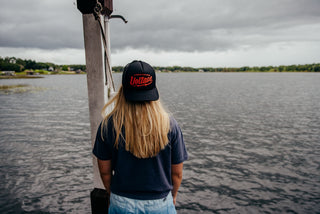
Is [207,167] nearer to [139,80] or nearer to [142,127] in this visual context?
[142,127]

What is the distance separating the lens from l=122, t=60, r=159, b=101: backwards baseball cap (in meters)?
2.04

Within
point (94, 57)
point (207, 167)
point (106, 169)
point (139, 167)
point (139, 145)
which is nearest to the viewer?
point (139, 145)

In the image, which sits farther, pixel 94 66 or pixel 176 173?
pixel 94 66

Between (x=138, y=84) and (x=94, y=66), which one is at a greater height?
(x=94, y=66)

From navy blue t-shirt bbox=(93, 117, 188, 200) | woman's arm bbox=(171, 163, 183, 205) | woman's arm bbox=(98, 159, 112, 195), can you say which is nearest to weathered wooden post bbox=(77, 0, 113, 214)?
woman's arm bbox=(98, 159, 112, 195)

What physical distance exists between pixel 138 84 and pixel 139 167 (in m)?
0.79

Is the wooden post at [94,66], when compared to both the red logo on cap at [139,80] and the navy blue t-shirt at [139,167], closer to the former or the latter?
the navy blue t-shirt at [139,167]

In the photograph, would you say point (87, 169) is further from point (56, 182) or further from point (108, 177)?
point (108, 177)

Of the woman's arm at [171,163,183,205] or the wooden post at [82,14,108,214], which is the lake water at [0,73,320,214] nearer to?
the wooden post at [82,14,108,214]

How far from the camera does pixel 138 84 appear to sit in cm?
206

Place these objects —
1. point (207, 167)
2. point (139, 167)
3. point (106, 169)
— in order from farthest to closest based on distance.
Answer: point (207, 167) → point (106, 169) → point (139, 167)

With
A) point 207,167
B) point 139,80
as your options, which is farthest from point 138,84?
point 207,167

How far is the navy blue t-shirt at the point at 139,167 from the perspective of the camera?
A: 2119 millimetres

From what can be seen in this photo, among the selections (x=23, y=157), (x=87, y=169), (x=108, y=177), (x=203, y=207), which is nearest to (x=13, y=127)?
(x=23, y=157)
